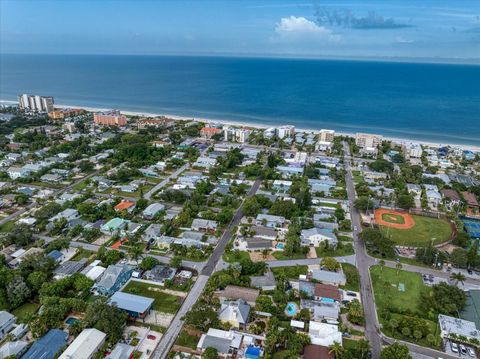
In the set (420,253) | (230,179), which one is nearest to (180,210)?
(230,179)

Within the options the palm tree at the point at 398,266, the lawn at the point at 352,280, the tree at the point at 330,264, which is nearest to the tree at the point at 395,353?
the lawn at the point at 352,280

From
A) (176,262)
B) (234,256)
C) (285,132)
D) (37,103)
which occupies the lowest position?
(234,256)

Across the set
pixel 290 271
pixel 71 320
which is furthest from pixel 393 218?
pixel 71 320

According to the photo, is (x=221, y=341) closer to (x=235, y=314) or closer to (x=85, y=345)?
(x=235, y=314)

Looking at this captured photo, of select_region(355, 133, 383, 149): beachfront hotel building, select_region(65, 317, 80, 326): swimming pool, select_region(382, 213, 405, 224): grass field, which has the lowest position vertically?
select_region(65, 317, 80, 326): swimming pool

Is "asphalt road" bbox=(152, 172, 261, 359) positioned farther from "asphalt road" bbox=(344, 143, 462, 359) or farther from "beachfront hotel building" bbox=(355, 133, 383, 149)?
"beachfront hotel building" bbox=(355, 133, 383, 149)

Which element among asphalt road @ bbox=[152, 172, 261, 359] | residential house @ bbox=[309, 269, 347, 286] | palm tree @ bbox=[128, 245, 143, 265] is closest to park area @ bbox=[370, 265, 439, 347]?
residential house @ bbox=[309, 269, 347, 286]
